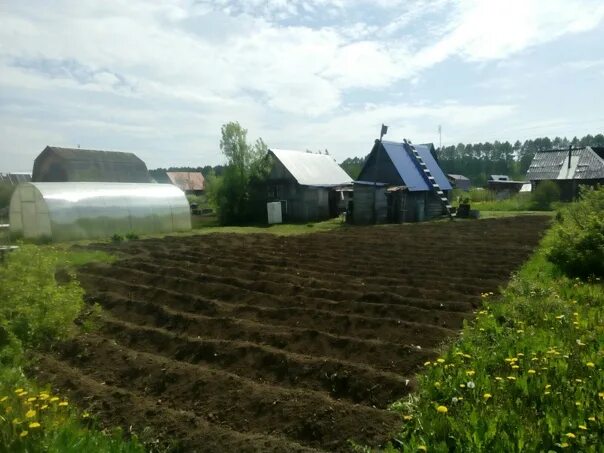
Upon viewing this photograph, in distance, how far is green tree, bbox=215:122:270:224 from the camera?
30.3 meters

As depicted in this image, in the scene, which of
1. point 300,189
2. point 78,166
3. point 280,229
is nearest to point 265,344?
point 280,229

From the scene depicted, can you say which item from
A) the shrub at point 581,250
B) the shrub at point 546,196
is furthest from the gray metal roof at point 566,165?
the shrub at point 581,250

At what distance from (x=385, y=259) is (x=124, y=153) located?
43259 mm

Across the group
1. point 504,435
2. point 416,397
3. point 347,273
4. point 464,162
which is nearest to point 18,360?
point 416,397

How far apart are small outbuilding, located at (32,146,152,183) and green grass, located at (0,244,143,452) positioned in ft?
125

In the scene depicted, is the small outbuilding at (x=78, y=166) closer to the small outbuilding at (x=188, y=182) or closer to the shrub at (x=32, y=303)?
the small outbuilding at (x=188, y=182)

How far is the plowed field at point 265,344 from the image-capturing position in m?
4.38

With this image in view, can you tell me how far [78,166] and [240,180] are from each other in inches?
805

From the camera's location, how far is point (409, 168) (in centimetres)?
2978

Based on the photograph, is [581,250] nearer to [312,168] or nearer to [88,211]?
[88,211]

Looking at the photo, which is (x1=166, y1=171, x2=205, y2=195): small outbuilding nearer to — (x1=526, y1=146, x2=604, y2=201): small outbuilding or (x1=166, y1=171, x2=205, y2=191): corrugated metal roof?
(x1=166, y1=171, x2=205, y2=191): corrugated metal roof

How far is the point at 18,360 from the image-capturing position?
5883mm

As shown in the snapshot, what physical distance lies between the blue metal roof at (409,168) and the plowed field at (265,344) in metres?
15.9

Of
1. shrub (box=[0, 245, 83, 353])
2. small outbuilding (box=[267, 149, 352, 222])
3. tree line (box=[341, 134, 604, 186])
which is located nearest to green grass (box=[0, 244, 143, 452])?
shrub (box=[0, 245, 83, 353])
